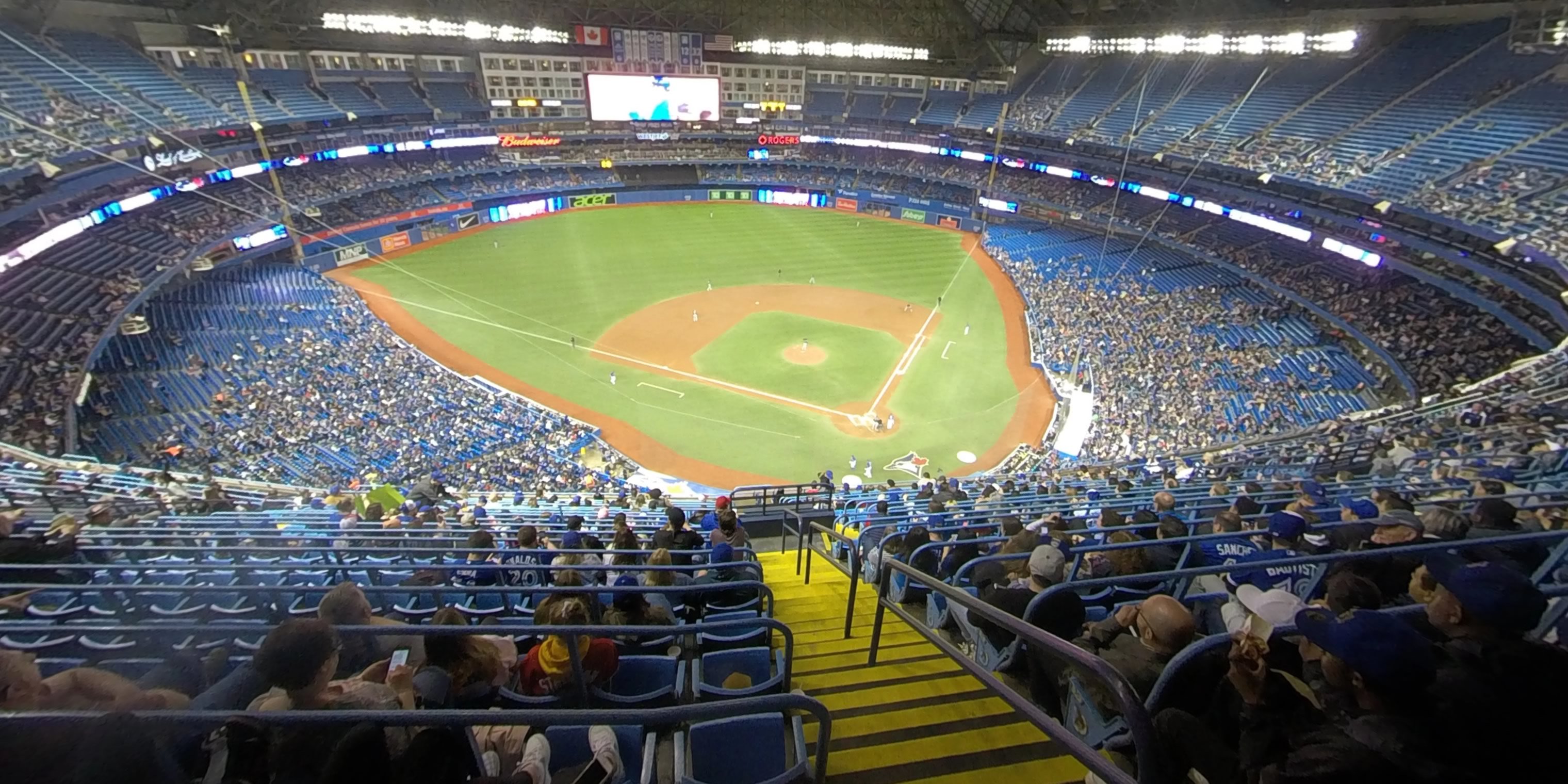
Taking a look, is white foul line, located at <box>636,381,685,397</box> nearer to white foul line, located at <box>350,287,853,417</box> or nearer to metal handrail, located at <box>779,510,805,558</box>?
white foul line, located at <box>350,287,853,417</box>

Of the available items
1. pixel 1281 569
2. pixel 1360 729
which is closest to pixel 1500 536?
pixel 1281 569

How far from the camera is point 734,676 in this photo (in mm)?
5102

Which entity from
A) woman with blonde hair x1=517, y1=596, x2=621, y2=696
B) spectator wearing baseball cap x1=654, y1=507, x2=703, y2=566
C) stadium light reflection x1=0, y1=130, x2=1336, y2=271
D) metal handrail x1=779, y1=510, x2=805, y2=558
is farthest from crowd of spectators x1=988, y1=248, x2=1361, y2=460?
woman with blonde hair x1=517, y1=596, x2=621, y2=696

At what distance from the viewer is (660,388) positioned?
97.6ft

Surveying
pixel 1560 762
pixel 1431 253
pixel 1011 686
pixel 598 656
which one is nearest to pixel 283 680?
pixel 598 656

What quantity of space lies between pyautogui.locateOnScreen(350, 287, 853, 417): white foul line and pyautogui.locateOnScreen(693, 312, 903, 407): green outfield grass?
1.08ft

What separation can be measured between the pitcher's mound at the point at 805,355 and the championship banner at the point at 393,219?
1057 inches

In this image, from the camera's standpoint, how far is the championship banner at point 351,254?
1540 inches

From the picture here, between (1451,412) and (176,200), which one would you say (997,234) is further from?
(176,200)

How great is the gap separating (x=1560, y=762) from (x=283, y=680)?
16.1 ft

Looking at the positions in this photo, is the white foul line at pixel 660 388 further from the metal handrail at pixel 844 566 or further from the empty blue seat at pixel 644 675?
the empty blue seat at pixel 644 675

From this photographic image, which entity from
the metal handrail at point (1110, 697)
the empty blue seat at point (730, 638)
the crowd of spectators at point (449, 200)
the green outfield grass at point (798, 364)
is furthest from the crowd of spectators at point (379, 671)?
the green outfield grass at point (798, 364)

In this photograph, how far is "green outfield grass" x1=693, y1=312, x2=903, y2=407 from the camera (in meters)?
30.2

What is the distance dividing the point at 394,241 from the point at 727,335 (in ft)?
75.2
